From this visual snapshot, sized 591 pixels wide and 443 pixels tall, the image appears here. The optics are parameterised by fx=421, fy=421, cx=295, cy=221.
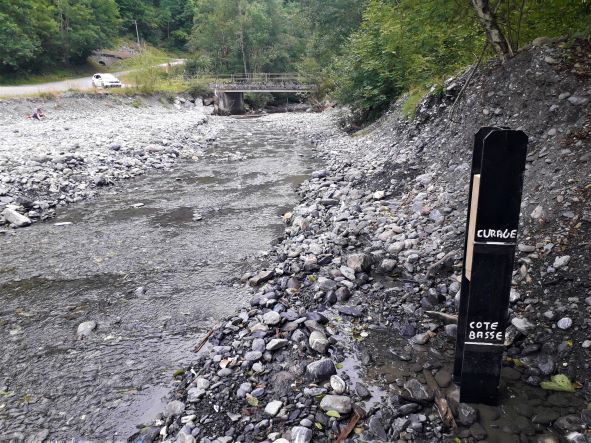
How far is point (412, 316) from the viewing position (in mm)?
4648

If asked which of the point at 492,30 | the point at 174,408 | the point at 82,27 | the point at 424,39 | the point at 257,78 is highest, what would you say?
the point at 82,27

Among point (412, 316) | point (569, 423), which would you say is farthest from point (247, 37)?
point (569, 423)

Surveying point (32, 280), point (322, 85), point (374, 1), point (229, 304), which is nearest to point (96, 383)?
point (229, 304)

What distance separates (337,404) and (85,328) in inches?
140

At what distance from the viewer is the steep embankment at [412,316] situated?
10.8 ft

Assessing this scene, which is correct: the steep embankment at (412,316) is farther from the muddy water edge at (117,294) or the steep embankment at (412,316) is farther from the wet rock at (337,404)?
the muddy water edge at (117,294)

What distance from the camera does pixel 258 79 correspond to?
5016 centimetres

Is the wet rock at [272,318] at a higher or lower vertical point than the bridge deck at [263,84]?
lower

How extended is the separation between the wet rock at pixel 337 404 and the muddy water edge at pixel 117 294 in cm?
161

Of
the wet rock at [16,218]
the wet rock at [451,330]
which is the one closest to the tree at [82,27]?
the wet rock at [16,218]

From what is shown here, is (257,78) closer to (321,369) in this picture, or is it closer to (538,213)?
(538,213)

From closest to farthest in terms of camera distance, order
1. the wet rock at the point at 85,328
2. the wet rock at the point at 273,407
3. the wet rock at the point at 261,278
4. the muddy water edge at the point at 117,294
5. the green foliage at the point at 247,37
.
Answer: the wet rock at the point at 273,407
the muddy water edge at the point at 117,294
the wet rock at the point at 85,328
the wet rock at the point at 261,278
the green foliage at the point at 247,37

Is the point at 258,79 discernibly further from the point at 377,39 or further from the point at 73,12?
the point at 377,39

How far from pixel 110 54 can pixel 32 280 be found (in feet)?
221
